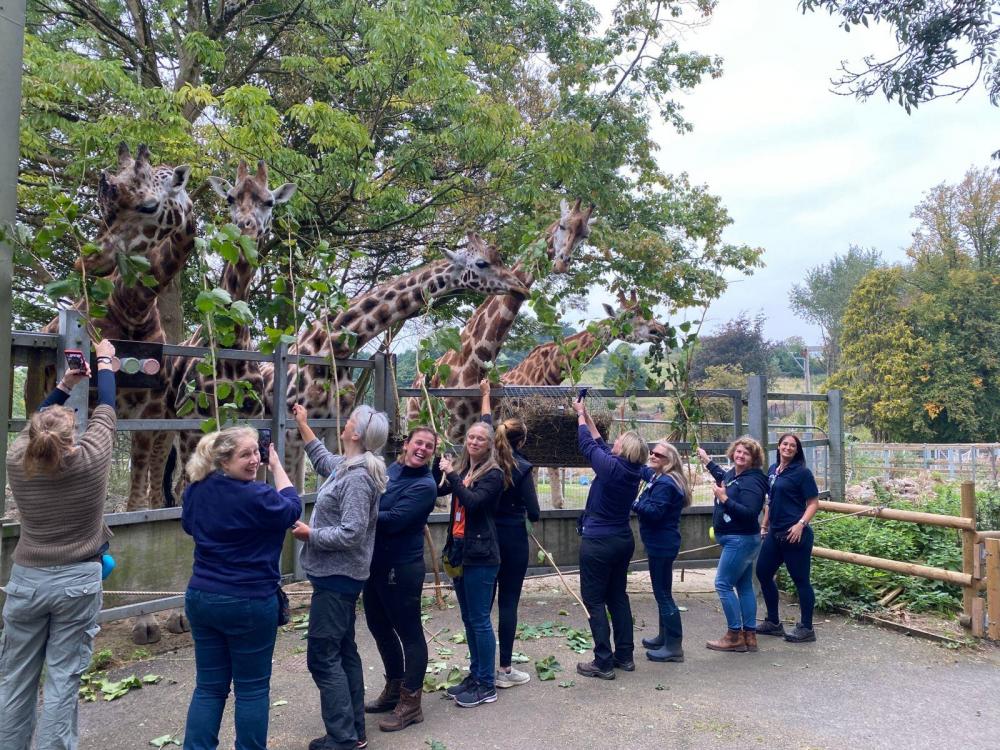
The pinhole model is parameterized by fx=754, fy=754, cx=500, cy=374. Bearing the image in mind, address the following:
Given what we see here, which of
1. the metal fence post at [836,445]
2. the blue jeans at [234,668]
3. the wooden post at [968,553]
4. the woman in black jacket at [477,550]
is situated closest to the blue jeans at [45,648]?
the blue jeans at [234,668]

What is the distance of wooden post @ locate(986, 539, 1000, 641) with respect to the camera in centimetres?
602

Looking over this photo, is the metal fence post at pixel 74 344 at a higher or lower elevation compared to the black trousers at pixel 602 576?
higher

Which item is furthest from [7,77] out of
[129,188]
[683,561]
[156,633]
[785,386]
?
[785,386]

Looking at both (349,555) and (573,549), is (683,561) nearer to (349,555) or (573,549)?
(573,549)

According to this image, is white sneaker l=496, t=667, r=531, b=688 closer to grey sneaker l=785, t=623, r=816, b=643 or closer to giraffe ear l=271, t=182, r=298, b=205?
grey sneaker l=785, t=623, r=816, b=643

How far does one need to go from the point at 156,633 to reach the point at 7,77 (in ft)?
13.0

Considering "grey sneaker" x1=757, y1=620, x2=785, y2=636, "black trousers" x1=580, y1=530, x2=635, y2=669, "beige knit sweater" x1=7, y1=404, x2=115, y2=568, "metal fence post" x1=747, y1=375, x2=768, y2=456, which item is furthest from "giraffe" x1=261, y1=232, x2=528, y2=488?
"beige knit sweater" x1=7, y1=404, x2=115, y2=568

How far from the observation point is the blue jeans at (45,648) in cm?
339

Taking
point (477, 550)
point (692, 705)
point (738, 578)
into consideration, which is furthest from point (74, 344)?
point (738, 578)

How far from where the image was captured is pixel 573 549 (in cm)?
745

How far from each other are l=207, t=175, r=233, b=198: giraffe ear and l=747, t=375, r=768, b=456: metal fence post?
5135mm

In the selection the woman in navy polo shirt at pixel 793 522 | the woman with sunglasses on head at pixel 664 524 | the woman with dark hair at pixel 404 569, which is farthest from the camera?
the woman in navy polo shirt at pixel 793 522

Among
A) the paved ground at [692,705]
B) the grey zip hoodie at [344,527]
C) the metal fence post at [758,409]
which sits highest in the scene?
the metal fence post at [758,409]

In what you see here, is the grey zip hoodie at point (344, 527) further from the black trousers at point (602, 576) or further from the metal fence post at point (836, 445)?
the metal fence post at point (836, 445)
